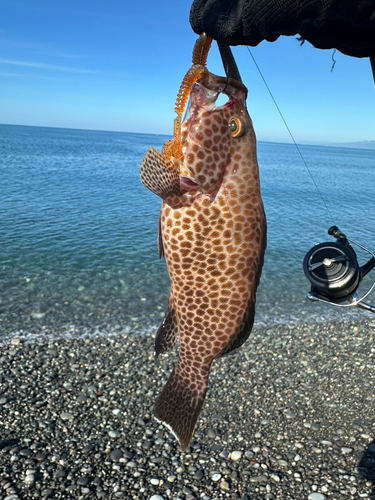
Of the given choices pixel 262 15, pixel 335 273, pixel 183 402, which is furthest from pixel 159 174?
pixel 335 273

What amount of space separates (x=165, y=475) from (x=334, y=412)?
325cm

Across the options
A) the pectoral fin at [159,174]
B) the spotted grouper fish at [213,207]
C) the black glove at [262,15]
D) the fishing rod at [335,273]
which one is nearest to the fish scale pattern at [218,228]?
the spotted grouper fish at [213,207]

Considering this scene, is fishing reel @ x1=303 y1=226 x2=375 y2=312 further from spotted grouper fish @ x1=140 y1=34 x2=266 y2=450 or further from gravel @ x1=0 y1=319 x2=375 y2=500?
gravel @ x1=0 y1=319 x2=375 y2=500

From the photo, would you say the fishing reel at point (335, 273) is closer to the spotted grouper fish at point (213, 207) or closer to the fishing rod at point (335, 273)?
the fishing rod at point (335, 273)

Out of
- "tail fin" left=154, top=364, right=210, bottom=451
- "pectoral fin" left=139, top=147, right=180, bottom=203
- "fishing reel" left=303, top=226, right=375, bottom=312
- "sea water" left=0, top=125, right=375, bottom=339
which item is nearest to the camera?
"pectoral fin" left=139, top=147, right=180, bottom=203

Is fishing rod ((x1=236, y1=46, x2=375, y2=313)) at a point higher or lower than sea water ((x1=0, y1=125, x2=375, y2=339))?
higher

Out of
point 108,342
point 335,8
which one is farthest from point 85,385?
point 335,8

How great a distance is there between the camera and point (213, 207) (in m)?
2.80

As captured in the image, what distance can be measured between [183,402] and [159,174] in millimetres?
1708

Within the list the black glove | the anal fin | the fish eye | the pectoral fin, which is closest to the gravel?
the anal fin

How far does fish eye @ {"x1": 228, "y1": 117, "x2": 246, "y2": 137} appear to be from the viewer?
110 inches

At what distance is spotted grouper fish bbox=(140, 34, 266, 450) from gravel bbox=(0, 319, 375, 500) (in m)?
4.01

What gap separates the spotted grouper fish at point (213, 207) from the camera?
109 inches

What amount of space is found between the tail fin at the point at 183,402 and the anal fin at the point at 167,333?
0.26 meters
